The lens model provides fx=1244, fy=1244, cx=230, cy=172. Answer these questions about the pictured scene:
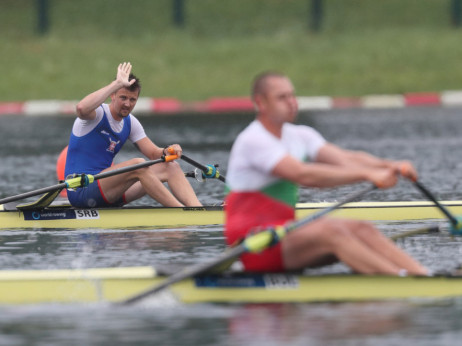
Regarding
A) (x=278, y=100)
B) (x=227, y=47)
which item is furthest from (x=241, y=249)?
(x=227, y=47)

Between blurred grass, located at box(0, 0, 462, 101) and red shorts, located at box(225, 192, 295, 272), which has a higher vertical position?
blurred grass, located at box(0, 0, 462, 101)

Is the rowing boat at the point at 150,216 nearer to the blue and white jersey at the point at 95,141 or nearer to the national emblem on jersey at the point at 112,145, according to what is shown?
the blue and white jersey at the point at 95,141

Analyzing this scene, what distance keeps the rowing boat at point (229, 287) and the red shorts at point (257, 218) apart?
0.11m

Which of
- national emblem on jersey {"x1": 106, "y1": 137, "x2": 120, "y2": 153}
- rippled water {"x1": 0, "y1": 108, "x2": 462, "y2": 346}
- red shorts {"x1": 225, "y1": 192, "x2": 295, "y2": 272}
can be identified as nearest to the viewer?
rippled water {"x1": 0, "y1": 108, "x2": 462, "y2": 346}

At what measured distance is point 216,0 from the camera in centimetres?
3975

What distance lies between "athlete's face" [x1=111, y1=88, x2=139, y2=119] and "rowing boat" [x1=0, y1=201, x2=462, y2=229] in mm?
1008

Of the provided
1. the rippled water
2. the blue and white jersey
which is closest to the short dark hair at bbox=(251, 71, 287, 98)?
the rippled water

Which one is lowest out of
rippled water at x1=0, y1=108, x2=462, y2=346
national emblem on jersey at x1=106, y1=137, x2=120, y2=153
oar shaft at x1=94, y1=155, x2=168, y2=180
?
rippled water at x1=0, y1=108, x2=462, y2=346

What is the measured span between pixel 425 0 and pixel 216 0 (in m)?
6.60

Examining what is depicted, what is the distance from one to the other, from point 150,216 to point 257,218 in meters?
4.16

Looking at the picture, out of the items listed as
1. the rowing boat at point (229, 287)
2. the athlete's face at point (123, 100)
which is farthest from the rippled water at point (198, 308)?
the athlete's face at point (123, 100)

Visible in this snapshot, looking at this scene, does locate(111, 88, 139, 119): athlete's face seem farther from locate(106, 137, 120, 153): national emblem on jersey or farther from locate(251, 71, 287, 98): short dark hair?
locate(251, 71, 287, 98): short dark hair

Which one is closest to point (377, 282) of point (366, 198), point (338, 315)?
point (338, 315)

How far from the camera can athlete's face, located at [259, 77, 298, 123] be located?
802 cm
